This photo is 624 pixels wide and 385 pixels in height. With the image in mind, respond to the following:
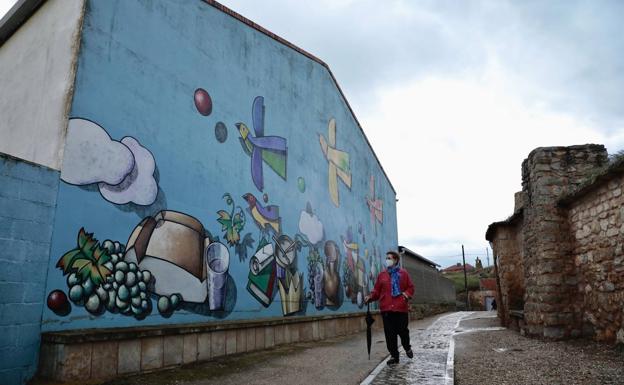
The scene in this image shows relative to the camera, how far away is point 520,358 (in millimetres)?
7027

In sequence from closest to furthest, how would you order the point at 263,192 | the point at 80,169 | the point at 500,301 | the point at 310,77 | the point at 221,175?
the point at 80,169
the point at 221,175
the point at 263,192
the point at 310,77
the point at 500,301

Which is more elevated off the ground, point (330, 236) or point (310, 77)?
point (310, 77)

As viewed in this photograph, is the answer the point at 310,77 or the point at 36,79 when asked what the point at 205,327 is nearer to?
the point at 36,79

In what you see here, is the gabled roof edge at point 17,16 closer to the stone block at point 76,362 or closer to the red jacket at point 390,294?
the stone block at point 76,362

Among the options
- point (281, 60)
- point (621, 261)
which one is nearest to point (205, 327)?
point (621, 261)

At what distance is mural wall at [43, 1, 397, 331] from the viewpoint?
5887 millimetres

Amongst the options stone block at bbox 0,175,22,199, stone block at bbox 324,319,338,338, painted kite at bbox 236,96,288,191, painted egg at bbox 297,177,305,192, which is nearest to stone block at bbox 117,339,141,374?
stone block at bbox 0,175,22,199

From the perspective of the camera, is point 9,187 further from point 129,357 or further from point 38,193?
→ point 129,357

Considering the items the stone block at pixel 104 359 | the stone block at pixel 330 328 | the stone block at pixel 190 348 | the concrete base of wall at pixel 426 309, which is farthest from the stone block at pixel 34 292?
the concrete base of wall at pixel 426 309

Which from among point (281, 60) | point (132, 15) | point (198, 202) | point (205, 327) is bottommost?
point (205, 327)

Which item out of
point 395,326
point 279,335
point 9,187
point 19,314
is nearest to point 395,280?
point 395,326

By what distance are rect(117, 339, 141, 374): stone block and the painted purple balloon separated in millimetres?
4352

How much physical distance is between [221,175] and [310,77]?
5.98 meters

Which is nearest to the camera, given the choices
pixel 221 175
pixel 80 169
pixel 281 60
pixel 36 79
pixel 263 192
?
pixel 80 169
